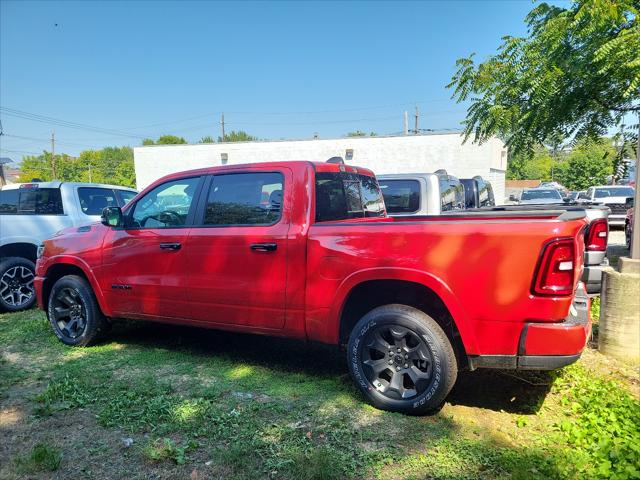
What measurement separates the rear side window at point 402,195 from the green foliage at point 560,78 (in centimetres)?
204

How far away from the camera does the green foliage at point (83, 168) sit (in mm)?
74562

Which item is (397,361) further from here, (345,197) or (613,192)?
(613,192)

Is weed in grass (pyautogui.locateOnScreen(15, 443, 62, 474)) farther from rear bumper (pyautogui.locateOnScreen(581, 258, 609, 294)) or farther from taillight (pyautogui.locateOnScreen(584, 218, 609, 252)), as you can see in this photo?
taillight (pyautogui.locateOnScreen(584, 218, 609, 252))

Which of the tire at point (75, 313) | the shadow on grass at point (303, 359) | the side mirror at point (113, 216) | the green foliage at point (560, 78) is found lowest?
the shadow on grass at point (303, 359)

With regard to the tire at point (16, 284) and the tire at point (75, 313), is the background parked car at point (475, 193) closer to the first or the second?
the tire at point (75, 313)

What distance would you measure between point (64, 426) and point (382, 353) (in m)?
2.33

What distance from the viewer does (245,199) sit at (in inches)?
165

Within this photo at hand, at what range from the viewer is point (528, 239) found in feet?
9.73

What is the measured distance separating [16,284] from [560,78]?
8577mm

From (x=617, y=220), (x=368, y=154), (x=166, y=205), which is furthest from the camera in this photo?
(x=368, y=154)

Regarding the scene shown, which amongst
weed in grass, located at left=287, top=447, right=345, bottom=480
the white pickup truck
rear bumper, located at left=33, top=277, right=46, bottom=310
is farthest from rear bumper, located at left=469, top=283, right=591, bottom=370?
the white pickup truck

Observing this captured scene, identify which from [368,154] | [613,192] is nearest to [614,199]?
[613,192]

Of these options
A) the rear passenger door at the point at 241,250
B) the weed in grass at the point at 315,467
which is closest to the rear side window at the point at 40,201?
the rear passenger door at the point at 241,250

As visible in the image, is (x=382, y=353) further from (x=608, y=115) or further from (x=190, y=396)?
(x=608, y=115)
